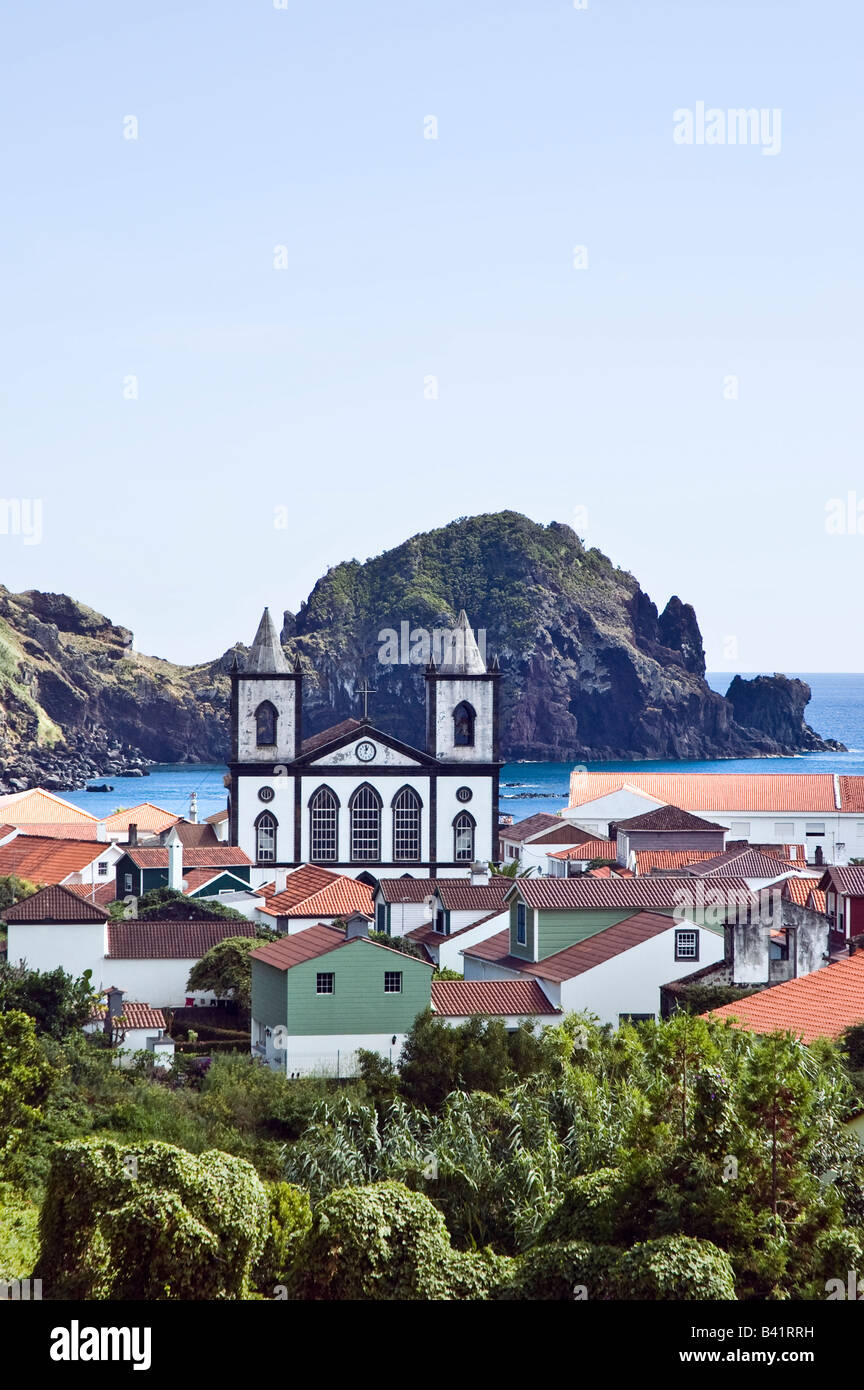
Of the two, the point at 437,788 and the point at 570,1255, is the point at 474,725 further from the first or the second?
the point at 570,1255

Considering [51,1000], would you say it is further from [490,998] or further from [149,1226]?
[149,1226]

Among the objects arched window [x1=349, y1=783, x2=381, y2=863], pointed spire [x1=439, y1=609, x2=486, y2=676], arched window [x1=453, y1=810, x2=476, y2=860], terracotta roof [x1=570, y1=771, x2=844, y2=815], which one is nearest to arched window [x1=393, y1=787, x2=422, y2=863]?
arched window [x1=349, y1=783, x2=381, y2=863]

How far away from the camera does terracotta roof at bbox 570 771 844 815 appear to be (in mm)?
81062

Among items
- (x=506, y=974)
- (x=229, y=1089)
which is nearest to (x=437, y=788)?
(x=506, y=974)

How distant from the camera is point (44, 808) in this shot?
7575cm

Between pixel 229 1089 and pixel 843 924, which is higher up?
pixel 843 924

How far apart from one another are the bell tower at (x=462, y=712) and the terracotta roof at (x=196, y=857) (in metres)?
8.74

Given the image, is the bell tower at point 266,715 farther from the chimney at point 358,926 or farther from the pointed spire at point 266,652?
the chimney at point 358,926

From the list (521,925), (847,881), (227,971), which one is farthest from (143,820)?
(847,881)

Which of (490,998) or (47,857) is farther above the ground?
(47,857)

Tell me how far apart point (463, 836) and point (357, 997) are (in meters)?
32.3

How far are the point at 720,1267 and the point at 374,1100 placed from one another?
13818 millimetres

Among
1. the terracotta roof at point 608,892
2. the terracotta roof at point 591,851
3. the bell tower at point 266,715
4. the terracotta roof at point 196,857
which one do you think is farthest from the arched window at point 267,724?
the terracotta roof at point 608,892

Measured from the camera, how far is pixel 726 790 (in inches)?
3290
